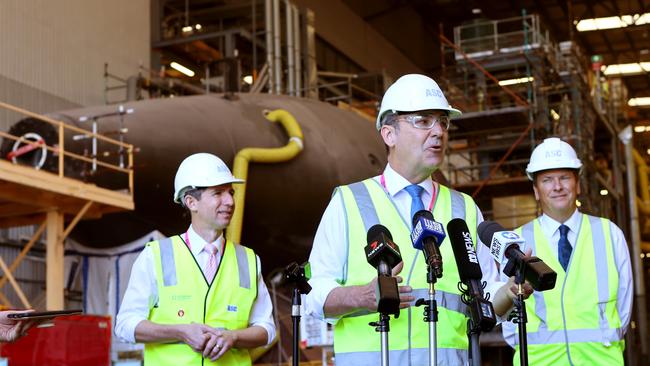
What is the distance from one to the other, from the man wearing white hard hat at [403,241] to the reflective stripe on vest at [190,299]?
1.29 m

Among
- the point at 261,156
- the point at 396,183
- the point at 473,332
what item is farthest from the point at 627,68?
the point at 473,332

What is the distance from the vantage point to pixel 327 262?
4266mm

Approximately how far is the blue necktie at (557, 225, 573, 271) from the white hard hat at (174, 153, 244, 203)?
2.19 metres

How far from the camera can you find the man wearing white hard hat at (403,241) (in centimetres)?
403

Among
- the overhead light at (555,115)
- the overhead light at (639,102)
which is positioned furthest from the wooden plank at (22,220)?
the overhead light at (639,102)

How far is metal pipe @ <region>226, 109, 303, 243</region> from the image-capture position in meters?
13.8

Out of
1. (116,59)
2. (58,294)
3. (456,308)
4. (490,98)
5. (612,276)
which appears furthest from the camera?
(116,59)

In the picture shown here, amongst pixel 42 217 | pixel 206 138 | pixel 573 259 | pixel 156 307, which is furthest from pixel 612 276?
pixel 42 217

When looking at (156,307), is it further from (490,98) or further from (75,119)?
(490,98)

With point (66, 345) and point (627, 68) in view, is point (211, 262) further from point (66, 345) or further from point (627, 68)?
point (627, 68)

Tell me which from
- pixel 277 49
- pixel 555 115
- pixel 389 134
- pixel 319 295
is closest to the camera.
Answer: pixel 319 295

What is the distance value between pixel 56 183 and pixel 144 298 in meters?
8.23

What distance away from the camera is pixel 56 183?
13.1 meters

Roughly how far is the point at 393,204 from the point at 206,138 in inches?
419
